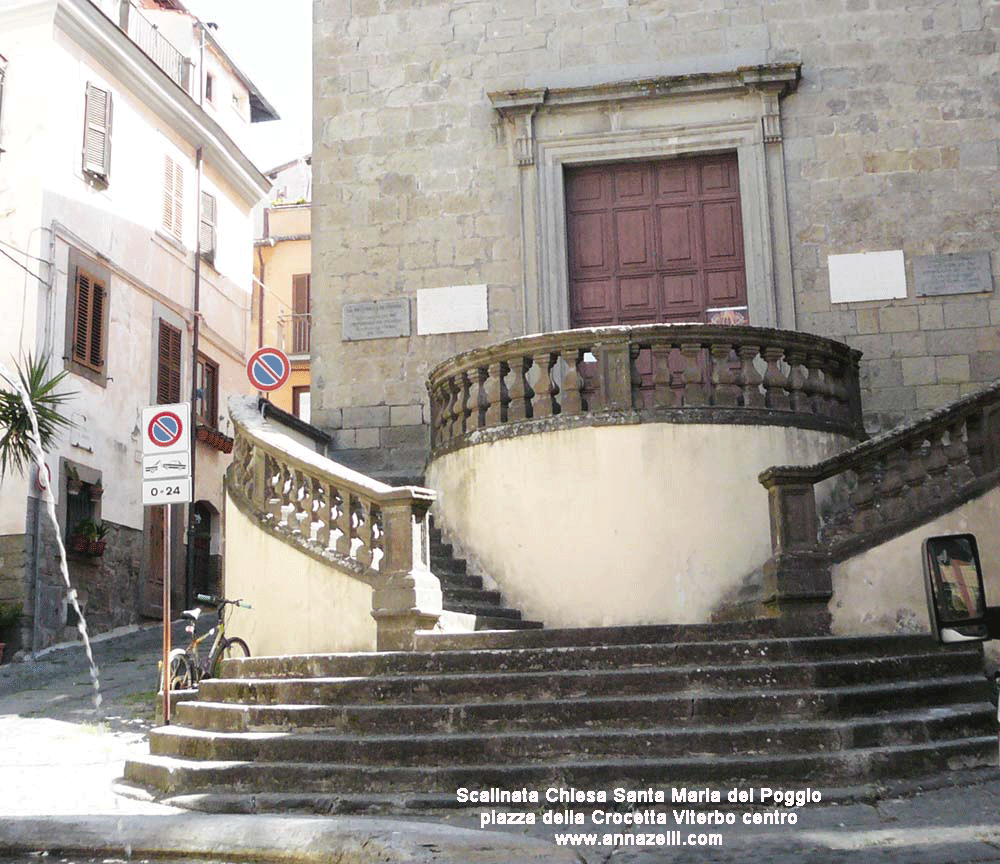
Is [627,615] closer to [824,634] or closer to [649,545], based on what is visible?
[649,545]

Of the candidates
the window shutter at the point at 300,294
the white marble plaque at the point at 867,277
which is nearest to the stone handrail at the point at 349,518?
the white marble plaque at the point at 867,277

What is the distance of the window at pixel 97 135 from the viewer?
2006cm

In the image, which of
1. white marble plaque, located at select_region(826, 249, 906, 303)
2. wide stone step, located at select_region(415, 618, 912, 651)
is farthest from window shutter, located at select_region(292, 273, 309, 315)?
wide stone step, located at select_region(415, 618, 912, 651)

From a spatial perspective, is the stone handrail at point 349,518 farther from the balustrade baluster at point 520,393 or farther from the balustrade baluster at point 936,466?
the balustrade baluster at point 936,466

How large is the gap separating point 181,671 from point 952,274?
783cm

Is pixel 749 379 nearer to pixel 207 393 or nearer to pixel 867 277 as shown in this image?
pixel 867 277

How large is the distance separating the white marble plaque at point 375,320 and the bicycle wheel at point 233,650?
13.6ft

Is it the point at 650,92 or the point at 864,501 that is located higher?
the point at 650,92

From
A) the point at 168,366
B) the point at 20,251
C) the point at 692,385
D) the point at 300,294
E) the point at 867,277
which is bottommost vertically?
the point at 692,385

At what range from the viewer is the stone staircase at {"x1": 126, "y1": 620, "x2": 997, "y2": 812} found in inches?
288

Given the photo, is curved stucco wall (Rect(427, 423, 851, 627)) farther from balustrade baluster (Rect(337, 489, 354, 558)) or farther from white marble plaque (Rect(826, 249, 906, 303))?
white marble plaque (Rect(826, 249, 906, 303))

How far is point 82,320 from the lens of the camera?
19516mm

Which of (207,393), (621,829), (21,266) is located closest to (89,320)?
(21,266)

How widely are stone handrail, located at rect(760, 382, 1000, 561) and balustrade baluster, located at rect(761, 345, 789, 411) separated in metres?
1.27
